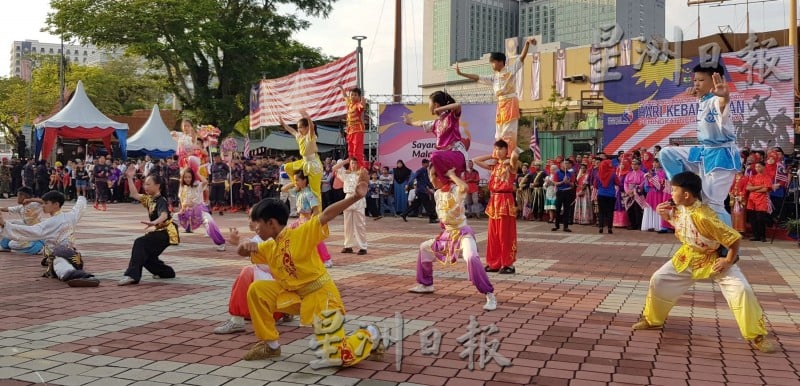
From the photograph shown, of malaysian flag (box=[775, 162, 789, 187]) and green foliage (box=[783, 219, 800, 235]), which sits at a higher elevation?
malaysian flag (box=[775, 162, 789, 187])

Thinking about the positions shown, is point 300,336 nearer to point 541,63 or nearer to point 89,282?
point 89,282

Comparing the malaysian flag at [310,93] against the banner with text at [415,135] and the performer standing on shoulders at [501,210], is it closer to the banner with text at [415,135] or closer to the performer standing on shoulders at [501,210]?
the banner with text at [415,135]

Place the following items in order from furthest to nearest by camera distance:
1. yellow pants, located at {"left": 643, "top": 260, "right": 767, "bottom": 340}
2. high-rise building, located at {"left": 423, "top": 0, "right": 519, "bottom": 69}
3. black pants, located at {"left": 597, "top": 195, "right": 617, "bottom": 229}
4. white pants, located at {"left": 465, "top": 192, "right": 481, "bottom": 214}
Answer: high-rise building, located at {"left": 423, "top": 0, "right": 519, "bottom": 69} → white pants, located at {"left": 465, "top": 192, "right": 481, "bottom": 214} → black pants, located at {"left": 597, "top": 195, "right": 617, "bottom": 229} → yellow pants, located at {"left": 643, "top": 260, "right": 767, "bottom": 340}

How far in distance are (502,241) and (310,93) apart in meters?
14.9

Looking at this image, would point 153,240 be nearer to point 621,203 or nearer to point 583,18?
point 621,203

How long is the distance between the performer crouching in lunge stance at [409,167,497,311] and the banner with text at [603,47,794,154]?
39.4 ft

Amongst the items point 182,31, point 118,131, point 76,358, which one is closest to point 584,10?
point 182,31

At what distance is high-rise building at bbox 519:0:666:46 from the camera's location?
5484cm

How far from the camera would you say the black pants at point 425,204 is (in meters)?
18.6

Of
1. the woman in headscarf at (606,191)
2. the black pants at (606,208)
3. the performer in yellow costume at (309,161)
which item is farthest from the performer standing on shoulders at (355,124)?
the black pants at (606,208)

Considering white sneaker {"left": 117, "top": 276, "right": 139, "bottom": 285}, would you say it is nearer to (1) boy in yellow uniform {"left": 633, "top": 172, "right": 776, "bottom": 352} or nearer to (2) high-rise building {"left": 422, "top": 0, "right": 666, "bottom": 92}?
(1) boy in yellow uniform {"left": 633, "top": 172, "right": 776, "bottom": 352}

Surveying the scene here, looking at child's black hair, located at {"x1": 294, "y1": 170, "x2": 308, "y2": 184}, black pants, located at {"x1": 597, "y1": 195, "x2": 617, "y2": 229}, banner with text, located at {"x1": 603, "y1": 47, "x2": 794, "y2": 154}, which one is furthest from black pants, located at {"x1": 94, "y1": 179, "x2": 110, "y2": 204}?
banner with text, located at {"x1": 603, "y1": 47, "x2": 794, "y2": 154}

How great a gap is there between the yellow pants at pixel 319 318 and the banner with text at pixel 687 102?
47.5ft

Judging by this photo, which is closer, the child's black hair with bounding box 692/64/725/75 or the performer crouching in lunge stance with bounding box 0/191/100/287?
the child's black hair with bounding box 692/64/725/75
